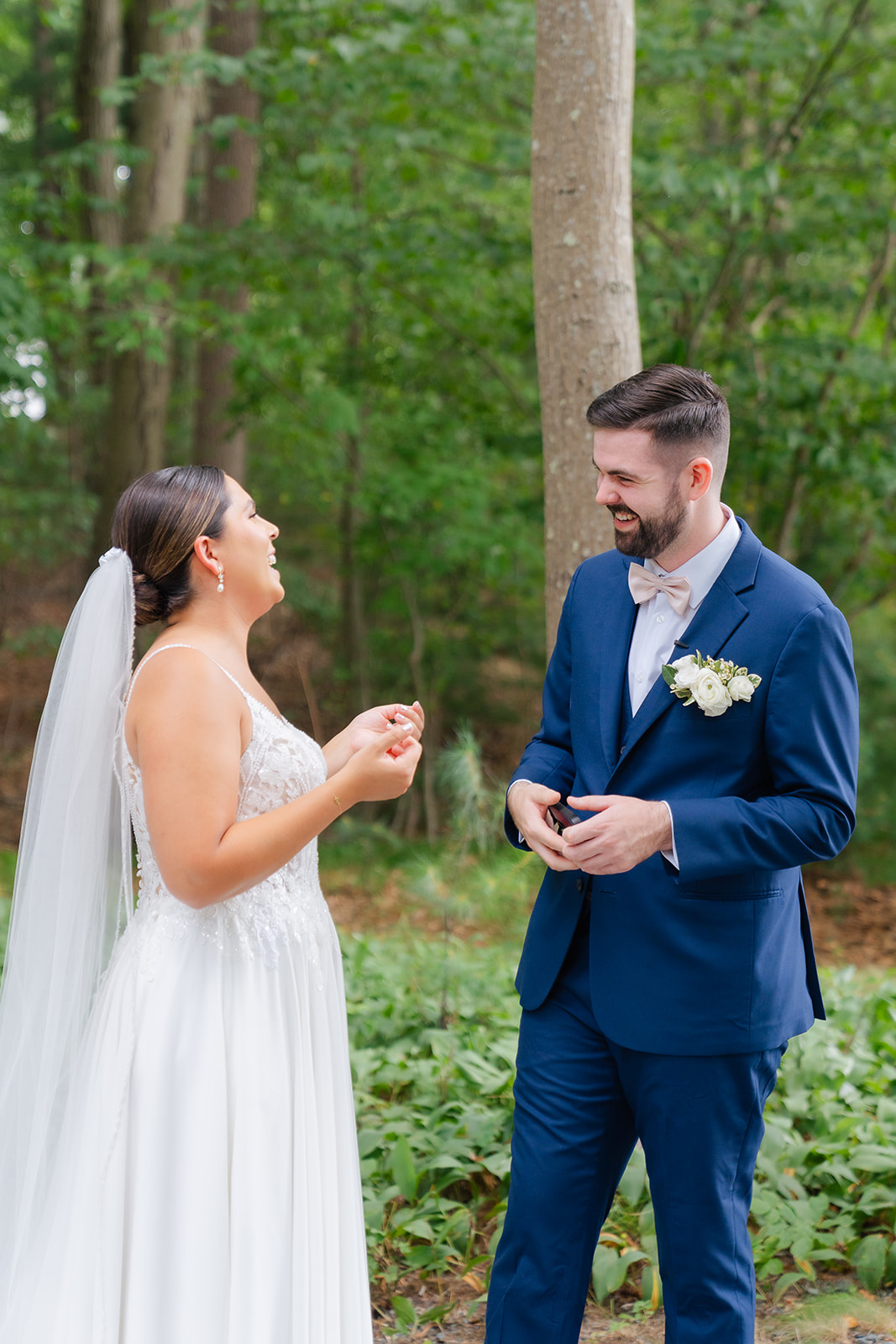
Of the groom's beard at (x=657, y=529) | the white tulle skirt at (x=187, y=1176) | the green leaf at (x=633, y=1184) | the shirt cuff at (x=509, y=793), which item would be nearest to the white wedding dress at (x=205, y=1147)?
the white tulle skirt at (x=187, y=1176)

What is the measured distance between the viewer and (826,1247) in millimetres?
3270

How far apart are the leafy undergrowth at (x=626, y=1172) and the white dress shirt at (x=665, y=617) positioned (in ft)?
5.68

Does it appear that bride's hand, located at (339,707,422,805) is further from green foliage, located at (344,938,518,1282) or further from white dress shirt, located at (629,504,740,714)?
green foliage, located at (344,938,518,1282)

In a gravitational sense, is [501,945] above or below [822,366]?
below

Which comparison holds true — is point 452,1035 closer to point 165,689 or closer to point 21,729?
point 165,689

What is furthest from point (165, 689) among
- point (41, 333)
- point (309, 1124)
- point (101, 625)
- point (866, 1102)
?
point (41, 333)

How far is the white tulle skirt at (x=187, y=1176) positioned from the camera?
86.0 inches

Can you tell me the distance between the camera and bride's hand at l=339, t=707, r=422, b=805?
7.36 feet

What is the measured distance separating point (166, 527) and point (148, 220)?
8343 mm

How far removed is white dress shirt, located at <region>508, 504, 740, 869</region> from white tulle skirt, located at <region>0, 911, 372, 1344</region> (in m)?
0.83

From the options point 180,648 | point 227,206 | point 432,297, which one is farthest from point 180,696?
point 227,206

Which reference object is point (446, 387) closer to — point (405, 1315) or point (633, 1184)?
point (633, 1184)

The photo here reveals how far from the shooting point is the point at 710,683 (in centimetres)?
218

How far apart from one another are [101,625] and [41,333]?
496 centimetres
